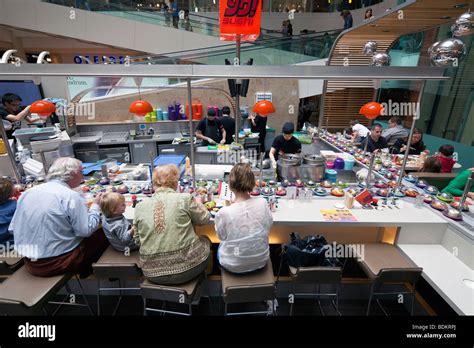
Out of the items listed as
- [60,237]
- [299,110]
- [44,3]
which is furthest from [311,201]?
[44,3]

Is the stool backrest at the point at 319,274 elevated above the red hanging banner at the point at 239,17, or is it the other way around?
the red hanging banner at the point at 239,17

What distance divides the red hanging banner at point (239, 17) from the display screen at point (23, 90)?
286 inches

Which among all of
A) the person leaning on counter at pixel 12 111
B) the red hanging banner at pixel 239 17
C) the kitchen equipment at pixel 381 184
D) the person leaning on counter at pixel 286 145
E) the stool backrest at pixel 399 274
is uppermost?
the red hanging banner at pixel 239 17

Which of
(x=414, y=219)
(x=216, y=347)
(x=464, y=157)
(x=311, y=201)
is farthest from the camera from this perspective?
(x=464, y=157)

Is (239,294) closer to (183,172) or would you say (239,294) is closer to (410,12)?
(183,172)

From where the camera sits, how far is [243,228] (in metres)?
1.98

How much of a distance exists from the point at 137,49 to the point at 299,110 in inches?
253

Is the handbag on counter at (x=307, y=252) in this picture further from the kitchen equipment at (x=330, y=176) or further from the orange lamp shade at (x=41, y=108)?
the orange lamp shade at (x=41, y=108)

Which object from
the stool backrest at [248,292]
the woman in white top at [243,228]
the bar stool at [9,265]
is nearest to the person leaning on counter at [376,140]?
the woman in white top at [243,228]

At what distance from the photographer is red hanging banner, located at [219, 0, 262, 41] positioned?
3.09 metres

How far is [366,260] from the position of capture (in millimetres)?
2352

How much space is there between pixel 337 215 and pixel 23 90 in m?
9.51

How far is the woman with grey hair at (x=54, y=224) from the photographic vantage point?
1.93 metres

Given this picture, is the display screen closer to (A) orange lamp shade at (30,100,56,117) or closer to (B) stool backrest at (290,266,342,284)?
(A) orange lamp shade at (30,100,56,117)
